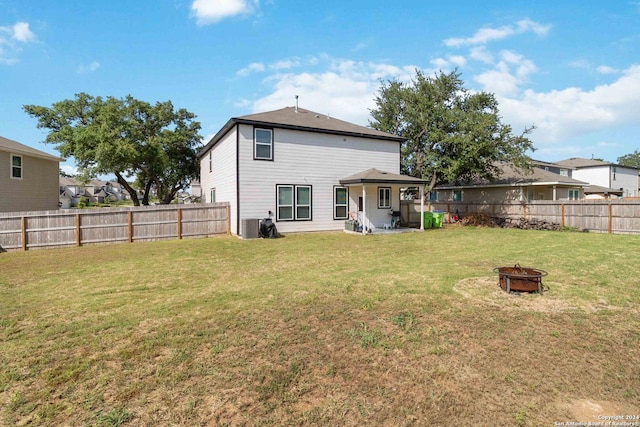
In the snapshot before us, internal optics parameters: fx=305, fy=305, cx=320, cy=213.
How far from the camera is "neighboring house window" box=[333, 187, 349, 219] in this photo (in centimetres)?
1596

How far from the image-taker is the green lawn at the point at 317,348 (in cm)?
254

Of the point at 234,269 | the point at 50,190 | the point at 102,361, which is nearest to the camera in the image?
the point at 102,361

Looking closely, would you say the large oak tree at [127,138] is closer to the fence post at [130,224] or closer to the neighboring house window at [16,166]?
the neighboring house window at [16,166]

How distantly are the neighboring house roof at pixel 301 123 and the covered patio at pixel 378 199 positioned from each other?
2.19 m

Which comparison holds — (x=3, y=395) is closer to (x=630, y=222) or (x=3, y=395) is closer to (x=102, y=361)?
(x=102, y=361)

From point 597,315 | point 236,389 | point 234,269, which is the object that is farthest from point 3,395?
point 597,315

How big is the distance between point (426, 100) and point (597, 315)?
19.9 m

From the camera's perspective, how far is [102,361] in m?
3.26

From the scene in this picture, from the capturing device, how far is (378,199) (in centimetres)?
1686

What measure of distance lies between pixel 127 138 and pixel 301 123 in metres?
12.8

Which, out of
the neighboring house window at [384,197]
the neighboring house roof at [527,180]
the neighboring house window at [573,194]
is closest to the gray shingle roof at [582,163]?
the neighboring house window at [573,194]

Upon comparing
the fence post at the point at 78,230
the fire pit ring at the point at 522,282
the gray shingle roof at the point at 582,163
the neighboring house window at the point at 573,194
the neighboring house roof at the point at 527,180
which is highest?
the gray shingle roof at the point at 582,163

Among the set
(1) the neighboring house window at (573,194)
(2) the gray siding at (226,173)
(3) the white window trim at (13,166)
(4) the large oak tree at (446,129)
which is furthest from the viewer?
(1) the neighboring house window at (573,194)

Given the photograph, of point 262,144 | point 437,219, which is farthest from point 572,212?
point 262,144
